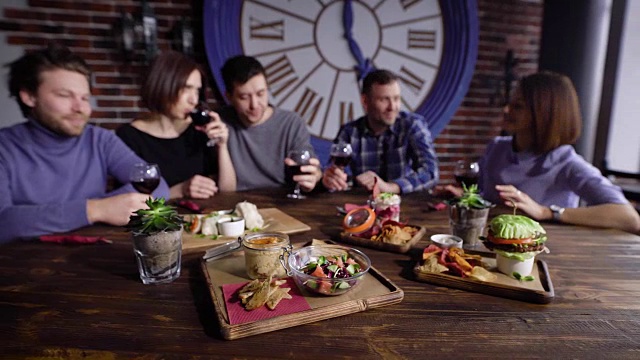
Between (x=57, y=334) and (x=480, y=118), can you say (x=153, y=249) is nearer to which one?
(x=57, y=334)

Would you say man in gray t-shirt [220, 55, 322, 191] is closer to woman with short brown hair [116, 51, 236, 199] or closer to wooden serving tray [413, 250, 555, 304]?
woman with short brown hair [116, 51, 236, 199]

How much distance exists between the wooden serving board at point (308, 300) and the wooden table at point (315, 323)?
0.02 metres

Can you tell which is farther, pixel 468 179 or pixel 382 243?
pixel 468 179

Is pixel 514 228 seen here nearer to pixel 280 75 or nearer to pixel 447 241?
pixel 447 241

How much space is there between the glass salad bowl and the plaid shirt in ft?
5.00

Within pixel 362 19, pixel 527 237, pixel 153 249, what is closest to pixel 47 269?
pixel 153 249

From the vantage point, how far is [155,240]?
957 millimetres

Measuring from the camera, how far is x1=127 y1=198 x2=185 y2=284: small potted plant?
0.96 meters

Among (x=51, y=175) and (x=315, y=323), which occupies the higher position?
(x=51, y=175)

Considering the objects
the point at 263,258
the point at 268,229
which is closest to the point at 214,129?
the point at 268,229

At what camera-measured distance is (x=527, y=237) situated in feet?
3.25

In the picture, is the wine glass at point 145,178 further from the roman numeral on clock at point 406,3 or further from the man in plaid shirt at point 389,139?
the roman numeral on clock at point 406,3

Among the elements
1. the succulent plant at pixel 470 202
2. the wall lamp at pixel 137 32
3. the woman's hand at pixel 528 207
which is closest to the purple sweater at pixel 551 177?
the woman's hand at pixel 528 207

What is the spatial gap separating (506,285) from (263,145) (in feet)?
5.85
